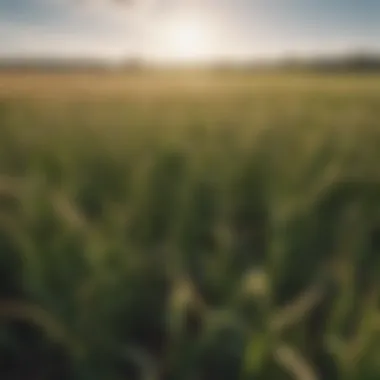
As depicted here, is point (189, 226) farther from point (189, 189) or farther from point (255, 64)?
point (255, 64)

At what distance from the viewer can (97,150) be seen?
48cm

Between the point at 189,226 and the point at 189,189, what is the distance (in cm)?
3

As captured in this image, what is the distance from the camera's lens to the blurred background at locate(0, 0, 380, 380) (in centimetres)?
40

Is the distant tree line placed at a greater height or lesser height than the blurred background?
greater

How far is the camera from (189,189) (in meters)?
0.44

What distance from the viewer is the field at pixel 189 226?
15.5 inches

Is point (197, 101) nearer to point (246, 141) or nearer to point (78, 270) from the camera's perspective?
point (246, 141)

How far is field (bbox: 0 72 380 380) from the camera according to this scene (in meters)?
0.39

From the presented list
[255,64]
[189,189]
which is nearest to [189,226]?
[189,189]

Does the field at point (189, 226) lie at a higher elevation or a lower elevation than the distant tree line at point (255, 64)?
lower

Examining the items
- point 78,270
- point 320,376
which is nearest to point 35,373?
point 78,270

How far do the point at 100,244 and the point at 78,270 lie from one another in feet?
0.08

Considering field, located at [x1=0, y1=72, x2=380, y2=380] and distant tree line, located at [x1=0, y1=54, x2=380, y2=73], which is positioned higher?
distant tree line, located at [x1=0, y1=54, x2=380, y2=73]

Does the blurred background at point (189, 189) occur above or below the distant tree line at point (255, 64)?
below
